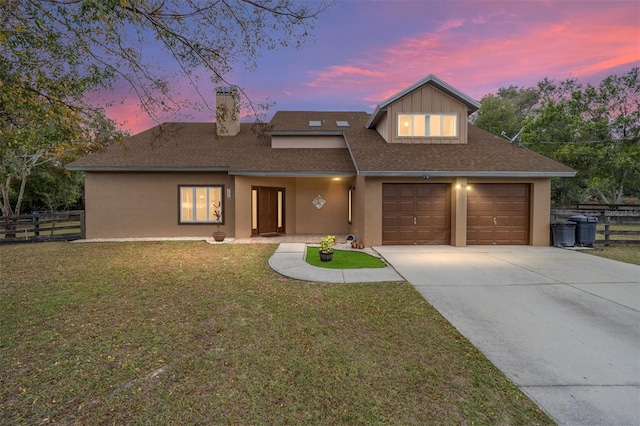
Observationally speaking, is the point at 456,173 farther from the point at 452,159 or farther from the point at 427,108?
the point at 427,108

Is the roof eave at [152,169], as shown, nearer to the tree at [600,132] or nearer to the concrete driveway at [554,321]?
the concrete driveway at [554,321]

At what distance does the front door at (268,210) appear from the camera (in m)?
13.3

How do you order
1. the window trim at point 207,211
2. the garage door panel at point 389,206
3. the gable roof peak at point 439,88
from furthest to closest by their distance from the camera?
the window trim at point 207,211 < the gable roof peak at point 439,88 < the garage door panel at point 389,206

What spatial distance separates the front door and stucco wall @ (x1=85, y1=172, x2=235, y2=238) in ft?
4.08

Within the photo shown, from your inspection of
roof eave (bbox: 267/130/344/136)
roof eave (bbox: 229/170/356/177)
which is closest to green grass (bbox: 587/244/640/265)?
roof eave (bbox: 229/170/356/177)

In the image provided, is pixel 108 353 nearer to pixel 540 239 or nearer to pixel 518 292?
pixel 518 292

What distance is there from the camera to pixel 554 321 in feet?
15.0

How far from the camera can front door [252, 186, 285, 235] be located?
13305 mm

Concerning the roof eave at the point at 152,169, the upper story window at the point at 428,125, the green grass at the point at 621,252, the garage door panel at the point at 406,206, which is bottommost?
the green grass at the point at 621,252

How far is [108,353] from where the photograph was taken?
142 inches

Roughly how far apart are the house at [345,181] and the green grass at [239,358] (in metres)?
5.66

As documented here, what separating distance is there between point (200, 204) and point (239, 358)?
35.8 feet

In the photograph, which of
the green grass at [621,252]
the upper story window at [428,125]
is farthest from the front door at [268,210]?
the green grass at [621,252]

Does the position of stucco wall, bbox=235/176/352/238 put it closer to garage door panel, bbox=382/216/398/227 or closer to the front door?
→ the front door
